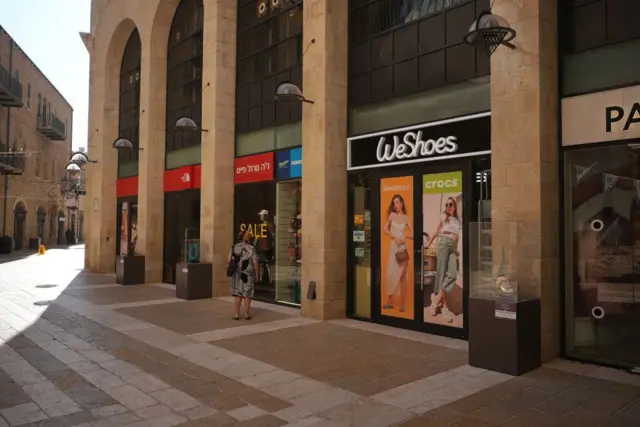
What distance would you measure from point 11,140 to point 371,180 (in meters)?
34.0

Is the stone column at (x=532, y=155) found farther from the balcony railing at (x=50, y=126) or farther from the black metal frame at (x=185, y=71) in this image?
the balcony railing at (x=50, y=126)

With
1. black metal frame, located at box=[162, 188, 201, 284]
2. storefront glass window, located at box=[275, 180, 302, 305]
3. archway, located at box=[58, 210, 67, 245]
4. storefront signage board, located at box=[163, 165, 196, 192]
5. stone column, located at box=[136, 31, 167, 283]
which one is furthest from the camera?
archway, located at box=[58, 210, 67, 245]

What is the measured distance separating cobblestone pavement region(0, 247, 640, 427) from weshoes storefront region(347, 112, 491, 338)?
52cm

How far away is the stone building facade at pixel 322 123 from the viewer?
680cm

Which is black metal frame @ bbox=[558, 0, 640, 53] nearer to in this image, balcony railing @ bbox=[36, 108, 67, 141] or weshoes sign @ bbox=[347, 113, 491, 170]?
weshoes sign @ bbox=[347, 113, 491, 170]

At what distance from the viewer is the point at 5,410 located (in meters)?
4.97

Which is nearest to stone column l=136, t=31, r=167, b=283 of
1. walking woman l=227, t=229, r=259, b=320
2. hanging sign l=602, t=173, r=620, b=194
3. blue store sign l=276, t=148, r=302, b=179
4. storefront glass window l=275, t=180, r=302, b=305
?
storefront glass window l=275, t=180, r=302, b=305

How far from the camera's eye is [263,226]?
41.1ft

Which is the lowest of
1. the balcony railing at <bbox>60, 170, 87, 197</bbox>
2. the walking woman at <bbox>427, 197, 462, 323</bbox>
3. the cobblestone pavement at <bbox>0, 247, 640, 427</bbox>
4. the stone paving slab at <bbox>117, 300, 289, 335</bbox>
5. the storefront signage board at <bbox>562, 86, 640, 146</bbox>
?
the stone paving slab at <bbox>117, 300, 289, 335</bbox>

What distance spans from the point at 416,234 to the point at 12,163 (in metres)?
34.4

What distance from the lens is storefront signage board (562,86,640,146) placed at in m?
6.36

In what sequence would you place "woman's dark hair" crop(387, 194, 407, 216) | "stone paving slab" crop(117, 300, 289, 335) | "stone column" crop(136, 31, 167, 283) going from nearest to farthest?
"woman's dark hair" crop(387, 194, 407, 216) < "stone paving slab" crop(117, 300, 289, 335) < "stone column" crop(136, 31, 167, 283)

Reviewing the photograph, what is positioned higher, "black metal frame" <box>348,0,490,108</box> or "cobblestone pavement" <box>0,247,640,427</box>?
"black metal frame" <box>348,0,490,108</box>

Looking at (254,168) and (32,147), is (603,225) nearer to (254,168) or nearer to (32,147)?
(254,168)
